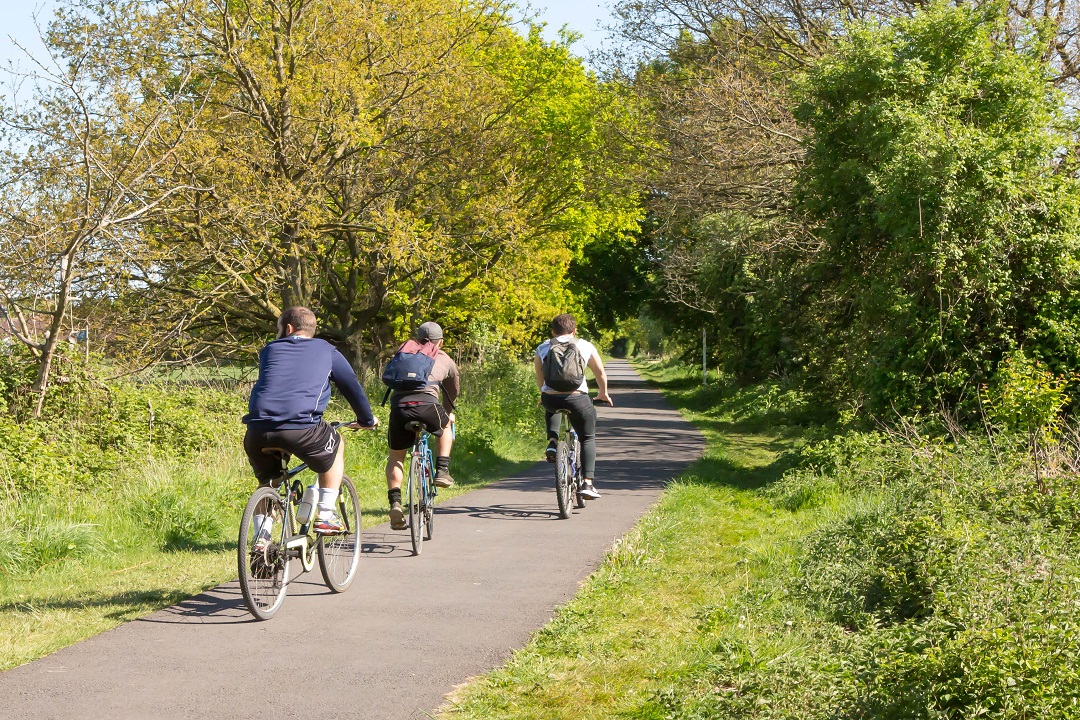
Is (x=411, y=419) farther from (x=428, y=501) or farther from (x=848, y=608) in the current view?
(x=848, y=608)

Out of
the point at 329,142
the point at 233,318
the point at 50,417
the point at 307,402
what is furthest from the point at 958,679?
the point at 233,318

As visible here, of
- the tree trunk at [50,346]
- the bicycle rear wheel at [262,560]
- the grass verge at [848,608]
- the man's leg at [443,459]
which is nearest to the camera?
the grass verge at [848,608]

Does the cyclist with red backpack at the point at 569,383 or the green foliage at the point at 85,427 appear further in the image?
the green foliage at the point at 85,427

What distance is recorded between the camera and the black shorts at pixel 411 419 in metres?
9.00

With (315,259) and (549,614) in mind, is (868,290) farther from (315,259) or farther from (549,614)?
(315,259)

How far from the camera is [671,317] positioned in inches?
1748

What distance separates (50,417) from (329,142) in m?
8.09

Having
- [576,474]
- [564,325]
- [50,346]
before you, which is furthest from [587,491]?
[50,346]

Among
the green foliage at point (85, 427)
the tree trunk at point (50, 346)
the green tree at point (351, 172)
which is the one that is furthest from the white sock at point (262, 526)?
the green tree at point (351, 172)

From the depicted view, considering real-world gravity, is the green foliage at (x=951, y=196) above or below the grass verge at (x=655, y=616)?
above

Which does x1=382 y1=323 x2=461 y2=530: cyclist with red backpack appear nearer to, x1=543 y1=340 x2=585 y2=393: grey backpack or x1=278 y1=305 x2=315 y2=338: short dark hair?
x1=543 y1=340 x2=585 y2=393: grey backpack

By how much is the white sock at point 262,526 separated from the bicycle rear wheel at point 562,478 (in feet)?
14.4

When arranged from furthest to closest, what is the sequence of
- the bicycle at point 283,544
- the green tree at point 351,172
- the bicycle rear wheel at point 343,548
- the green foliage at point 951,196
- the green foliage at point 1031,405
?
the green tree at point 351,172 → the green foliage at point 951,196 → the green foliage at point 1031,405 → the bicycle rear wheel at point 343,548 → the bicycle at point 283,544

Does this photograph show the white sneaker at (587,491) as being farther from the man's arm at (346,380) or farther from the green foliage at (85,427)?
the green foliage at (85,427)
